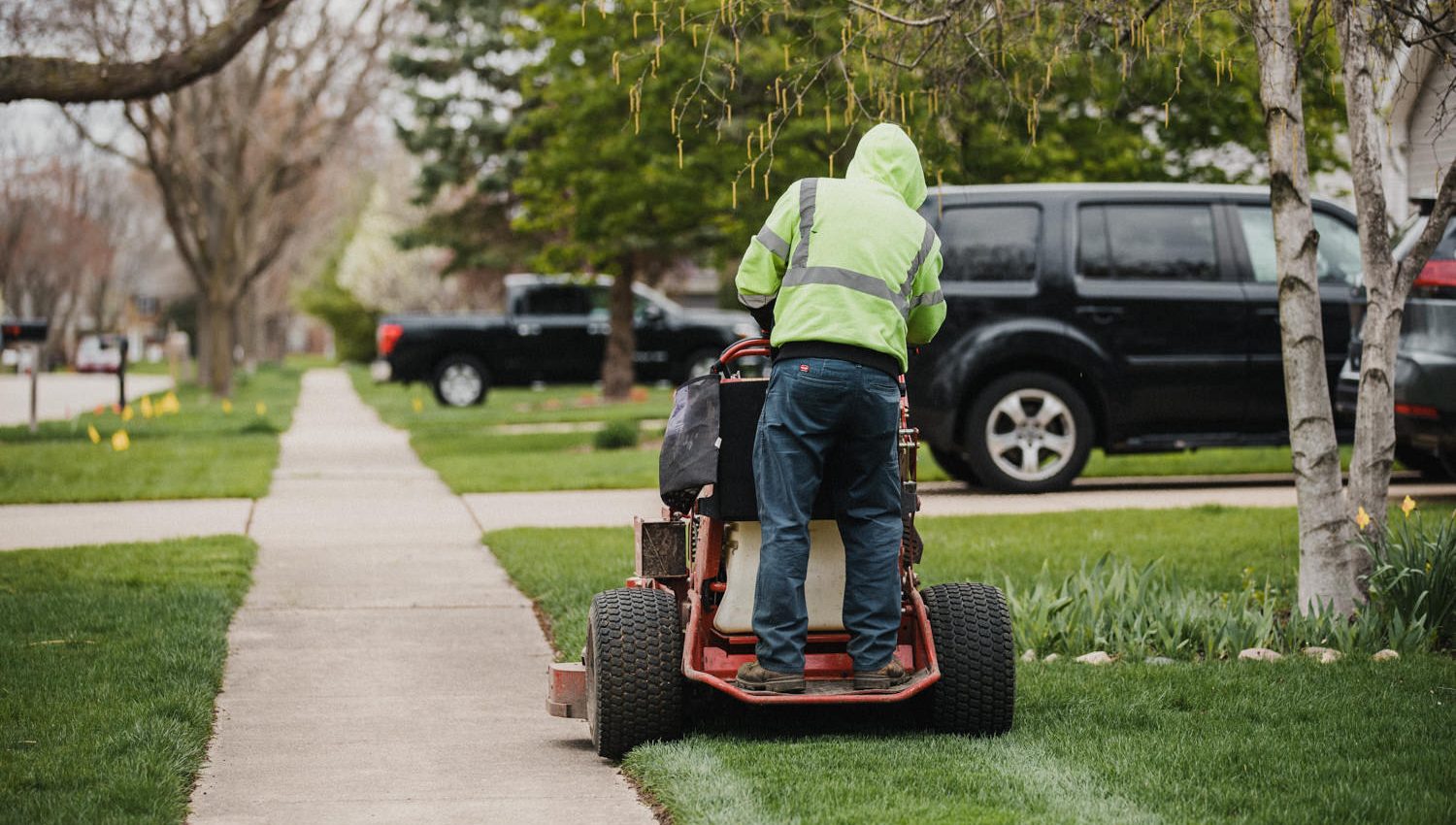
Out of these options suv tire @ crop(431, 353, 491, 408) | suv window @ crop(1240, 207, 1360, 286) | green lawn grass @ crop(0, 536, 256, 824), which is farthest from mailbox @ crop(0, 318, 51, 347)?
suv window @ crop(1240, 207, 1360, 286)

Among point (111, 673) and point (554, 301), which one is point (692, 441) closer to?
point (111, 673)

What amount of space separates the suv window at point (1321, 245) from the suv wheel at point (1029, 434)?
4.74 feet

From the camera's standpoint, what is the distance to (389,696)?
20.6 feet

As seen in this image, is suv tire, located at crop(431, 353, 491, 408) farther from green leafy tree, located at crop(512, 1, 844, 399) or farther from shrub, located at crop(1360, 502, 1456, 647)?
shrub, located at crop(1360, 502, 1456, 647)

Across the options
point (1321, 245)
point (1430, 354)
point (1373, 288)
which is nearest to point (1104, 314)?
point (1321, 245)

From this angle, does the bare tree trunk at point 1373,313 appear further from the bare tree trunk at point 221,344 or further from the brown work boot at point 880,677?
the bare tree trunk at point 221,344

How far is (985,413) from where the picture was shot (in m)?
11.7

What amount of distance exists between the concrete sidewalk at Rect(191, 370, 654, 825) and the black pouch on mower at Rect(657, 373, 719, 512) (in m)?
0.85

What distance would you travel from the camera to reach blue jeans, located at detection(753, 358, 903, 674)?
5039 mm

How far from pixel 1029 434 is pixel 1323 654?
541 cm

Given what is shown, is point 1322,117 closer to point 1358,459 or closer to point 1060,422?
point 1060,422

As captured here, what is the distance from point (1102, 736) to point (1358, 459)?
2.38 m

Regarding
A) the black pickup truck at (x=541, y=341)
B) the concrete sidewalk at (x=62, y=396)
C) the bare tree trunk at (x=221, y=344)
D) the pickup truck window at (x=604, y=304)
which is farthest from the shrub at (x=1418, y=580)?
the bare tree trunk at (x=221, y=344)

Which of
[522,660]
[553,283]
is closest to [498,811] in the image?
[522,660]
